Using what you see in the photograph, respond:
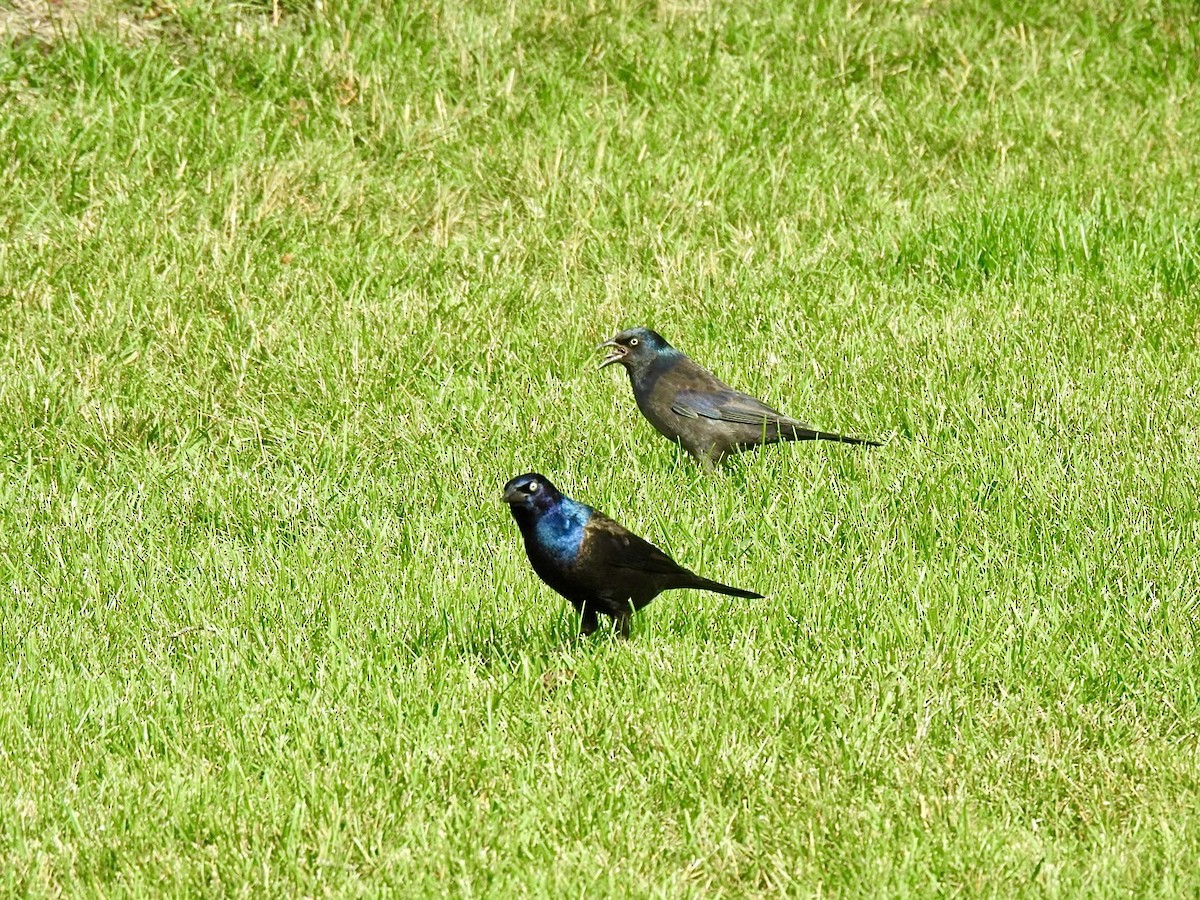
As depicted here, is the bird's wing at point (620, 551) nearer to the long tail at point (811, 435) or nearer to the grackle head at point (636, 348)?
the long tail at point (811, 435)

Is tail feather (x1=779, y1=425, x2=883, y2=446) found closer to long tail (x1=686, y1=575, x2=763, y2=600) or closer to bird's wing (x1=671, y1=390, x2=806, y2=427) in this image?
bird's wing (x1=671, y1=390, x2=806, y2=427)

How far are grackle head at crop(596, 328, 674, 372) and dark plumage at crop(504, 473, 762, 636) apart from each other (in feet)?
6.66

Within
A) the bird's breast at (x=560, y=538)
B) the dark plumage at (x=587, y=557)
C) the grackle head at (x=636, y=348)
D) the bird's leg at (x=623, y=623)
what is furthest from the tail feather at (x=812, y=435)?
the bird's breast at (x=560, y=538)

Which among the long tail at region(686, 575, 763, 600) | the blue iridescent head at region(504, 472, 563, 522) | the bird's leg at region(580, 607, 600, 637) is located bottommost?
the bird's leg at region(580, 607, 600, 637)

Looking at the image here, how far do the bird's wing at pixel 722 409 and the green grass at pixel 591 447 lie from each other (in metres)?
0.22

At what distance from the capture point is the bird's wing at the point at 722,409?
21.2 feet

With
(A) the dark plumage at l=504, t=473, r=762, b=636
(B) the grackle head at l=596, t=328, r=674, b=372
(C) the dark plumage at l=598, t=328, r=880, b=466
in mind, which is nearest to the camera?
(A) the dark plumage at l=504, t=473, r=762, b=636

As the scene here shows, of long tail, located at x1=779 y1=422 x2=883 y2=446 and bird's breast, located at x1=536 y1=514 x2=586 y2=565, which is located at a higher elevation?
bird's breast, located at x1=536 y1=514 x2=586 y2=565

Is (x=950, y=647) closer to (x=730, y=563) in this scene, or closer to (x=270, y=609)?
(x=730, y=563)

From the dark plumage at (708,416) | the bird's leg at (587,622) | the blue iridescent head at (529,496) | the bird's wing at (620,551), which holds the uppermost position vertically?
the blue iridescent head at (529,496)

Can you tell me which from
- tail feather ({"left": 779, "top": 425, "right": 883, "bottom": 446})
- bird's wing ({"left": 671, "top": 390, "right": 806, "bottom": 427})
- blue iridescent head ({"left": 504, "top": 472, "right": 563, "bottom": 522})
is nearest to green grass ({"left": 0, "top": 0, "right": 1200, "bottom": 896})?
tail feather ({"left": 779, "top": 425, "right": 883, "bottom": 446})

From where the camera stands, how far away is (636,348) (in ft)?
22.6

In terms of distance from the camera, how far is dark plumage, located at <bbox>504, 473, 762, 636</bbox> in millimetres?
4742

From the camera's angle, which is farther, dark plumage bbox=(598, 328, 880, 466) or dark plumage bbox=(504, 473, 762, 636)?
dark plumage bbox=(598, 328, 880, 466)
